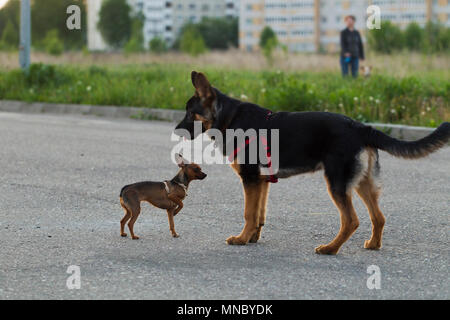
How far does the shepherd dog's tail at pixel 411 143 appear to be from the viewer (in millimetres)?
4898

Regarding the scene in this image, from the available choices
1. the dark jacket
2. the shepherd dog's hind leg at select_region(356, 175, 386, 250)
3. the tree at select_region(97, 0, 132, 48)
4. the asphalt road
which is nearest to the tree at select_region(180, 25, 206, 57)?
the dark jacket

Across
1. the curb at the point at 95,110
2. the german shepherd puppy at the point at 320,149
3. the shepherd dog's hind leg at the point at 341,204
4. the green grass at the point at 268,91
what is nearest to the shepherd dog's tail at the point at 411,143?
the german shepherd puppy at the point at 320,149

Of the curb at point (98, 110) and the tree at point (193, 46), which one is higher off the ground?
the tree at point (193, 46)

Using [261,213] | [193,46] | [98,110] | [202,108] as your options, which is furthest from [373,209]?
[193,46]

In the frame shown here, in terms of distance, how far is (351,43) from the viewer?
693 inches

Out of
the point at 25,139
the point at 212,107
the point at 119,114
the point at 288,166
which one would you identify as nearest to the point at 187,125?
the point at 212,107

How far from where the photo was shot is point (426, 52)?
2306cm

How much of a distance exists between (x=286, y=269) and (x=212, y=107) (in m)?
1.38

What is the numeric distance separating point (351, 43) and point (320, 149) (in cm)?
1311

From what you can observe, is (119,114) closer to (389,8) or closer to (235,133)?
(235,133)

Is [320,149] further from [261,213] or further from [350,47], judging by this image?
[350,47]

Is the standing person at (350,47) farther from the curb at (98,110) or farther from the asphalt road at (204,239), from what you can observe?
the asphalt road at (204,239)

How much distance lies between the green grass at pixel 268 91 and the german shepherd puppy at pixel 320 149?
6.97m

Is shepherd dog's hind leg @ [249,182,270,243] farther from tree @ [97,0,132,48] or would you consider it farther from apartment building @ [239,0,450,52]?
apartment building @ [239,0,450,52]
